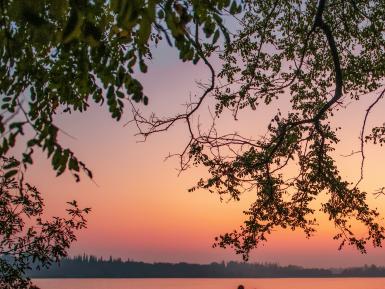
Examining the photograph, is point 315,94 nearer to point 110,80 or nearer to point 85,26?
point 110,80

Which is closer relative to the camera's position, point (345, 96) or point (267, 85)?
point (267, 85)

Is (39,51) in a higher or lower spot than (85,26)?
higher

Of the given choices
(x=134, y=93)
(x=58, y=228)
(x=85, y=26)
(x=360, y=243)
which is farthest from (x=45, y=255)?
(x=85, y=26)

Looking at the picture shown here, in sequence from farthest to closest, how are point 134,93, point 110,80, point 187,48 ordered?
point 110,80 < point 134,93 < point 187,48

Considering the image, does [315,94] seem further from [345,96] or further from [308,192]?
[308,192]

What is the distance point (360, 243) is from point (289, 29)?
5.33m

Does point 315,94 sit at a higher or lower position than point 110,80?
higher

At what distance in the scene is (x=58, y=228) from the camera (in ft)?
37.2

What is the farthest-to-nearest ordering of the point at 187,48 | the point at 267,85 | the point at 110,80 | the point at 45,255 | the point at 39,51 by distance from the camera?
1. the point at 267,85
2. the point at 45,255
3. the point at 39,51
4. the point at 110,80
5. the point at 187,48

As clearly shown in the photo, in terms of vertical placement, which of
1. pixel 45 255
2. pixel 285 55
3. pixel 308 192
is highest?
pixel 285 55

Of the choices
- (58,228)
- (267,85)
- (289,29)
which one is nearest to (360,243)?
(267,85)

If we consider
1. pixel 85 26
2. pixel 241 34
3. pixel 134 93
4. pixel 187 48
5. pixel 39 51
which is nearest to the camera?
pixel 85 26

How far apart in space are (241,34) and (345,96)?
9.73 ft

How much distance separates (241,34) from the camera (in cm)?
1260
